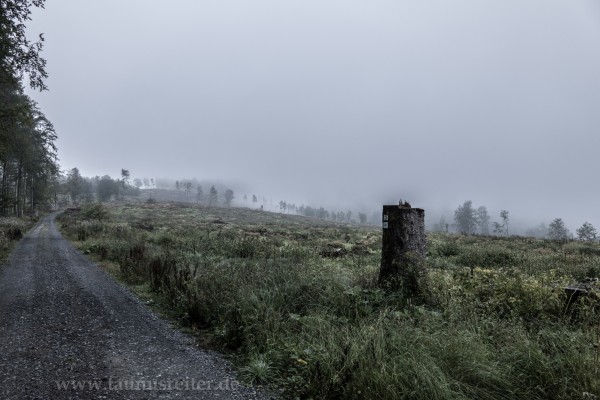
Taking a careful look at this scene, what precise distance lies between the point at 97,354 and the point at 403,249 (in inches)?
207

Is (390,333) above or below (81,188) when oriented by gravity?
below

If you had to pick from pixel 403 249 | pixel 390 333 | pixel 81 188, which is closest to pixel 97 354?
pixel 390 333

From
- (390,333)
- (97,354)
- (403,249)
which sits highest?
(403,249)

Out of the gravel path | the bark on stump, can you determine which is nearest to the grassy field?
the bark on stump

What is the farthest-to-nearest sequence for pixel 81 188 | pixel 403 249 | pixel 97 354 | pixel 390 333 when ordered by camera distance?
pixel 81 188
pixel 403 249
pixel 97 354
pixel 390 333

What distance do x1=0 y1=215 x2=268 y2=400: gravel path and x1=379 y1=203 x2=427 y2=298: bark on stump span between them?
3343 mm

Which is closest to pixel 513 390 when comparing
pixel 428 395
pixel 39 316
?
pixel 428 395

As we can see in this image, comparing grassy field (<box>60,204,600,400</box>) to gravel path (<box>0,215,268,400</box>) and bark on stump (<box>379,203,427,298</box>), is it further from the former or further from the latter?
gravel path (<box>0,215,268,400</box>)

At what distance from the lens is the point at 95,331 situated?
18.3ft

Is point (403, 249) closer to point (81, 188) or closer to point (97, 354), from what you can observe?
point (97, 354)

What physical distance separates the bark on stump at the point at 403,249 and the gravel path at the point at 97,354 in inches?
132

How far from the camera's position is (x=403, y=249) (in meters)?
6.22

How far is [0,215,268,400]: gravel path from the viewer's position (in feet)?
12.2

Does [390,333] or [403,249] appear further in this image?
[403,249]
